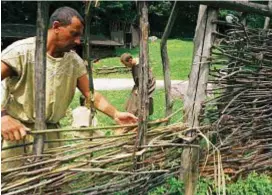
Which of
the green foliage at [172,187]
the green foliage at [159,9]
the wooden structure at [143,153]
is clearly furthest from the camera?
the green foliage at [159,9]

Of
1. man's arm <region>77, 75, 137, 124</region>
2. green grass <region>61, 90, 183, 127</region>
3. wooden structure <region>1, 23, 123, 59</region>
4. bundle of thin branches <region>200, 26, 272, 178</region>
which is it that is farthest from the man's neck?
wooden structure <region>1, 23, 123, 59</region>

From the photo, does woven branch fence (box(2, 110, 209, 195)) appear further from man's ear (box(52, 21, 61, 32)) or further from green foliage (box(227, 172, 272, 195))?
green foliage (box(227, 172, 272, 195))

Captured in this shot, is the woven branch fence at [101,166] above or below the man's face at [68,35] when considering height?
below

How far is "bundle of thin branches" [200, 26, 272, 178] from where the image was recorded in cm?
441

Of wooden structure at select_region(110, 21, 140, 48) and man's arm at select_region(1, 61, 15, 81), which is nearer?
man's arm at select_region(1, 61, 15, 81)

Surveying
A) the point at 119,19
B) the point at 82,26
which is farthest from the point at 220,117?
the point at 119,19

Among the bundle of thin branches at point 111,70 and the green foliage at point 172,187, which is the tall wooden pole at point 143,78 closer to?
the green foliage at point 172,187

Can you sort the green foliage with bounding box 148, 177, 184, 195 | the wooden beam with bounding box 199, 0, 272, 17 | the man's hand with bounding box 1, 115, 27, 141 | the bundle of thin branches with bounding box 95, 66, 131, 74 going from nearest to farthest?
1. the man's hand with bounding box 1, 115, 27, 141
2. the wooden beam with bounding box 199, 0, 272, 17
3. the green foliage with bounding box 148, 177, 184, 195
4. the bundle of thin branches with bounding box 95, 66, 131, 74

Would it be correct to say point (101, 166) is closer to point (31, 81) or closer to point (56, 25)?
point (31, 81)

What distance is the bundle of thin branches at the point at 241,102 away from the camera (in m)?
4.41

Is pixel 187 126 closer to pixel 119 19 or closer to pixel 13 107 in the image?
pixel 13 107

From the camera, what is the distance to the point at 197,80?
13.3 ft

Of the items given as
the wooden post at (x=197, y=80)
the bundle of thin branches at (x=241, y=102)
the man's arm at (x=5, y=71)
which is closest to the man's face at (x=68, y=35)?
the man's arm at (x=5, y=71)

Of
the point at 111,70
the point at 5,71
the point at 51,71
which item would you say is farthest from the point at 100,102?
the point at 111,70
